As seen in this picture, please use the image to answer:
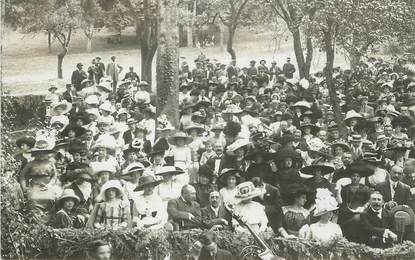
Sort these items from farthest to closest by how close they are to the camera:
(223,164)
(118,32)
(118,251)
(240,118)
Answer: (240,118)
(118,32)
(223,164)
(118,251)

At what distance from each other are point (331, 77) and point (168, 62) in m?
2.64

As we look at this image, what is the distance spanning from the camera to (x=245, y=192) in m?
7.27

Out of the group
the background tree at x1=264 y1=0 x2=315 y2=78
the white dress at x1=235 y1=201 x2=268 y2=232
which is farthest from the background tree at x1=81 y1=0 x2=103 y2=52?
the white dress at x1=235 y1=201 x2=268 y2=232

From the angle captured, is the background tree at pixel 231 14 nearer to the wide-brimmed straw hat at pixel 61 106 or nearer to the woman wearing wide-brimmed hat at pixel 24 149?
the wide-brimmed straw hat at pixel 61 106

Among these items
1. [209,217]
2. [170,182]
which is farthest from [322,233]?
[170,182]

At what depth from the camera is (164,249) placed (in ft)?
23.7

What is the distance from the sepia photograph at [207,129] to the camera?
721cm

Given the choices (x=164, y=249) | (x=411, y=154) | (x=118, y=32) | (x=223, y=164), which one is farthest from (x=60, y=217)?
(x=411, y=154)

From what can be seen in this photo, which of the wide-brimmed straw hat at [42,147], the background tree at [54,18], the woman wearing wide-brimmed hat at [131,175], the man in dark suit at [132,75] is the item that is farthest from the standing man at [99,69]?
the woman wearing wide-brimmed hat at [131,175]

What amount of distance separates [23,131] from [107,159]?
3.86ft

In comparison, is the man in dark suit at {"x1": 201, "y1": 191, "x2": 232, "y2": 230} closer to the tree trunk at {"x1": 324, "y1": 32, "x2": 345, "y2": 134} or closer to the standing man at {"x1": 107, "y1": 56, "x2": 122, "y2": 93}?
the tree trunk at {"x1": 324, "y1": 32, "x2": 345, "y2": 134}

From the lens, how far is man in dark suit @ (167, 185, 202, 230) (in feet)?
23.6

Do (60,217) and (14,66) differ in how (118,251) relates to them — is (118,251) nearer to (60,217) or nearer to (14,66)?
(60,217)

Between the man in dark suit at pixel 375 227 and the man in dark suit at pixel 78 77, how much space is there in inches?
193
